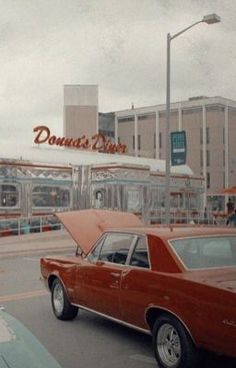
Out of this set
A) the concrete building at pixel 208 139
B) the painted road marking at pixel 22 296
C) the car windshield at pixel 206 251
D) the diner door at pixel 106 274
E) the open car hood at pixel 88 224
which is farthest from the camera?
the concrete building at pixel 208 139

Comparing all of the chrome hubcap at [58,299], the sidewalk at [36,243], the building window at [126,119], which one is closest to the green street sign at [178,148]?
the sidewalk at [36,243]

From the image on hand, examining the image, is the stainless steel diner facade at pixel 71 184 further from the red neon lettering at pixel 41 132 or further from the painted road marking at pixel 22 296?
the painted road marking at pixel 22 296

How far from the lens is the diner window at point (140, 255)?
21.2ft

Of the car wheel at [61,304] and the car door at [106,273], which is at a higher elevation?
the car door at [106,273]

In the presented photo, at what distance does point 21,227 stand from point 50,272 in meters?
16.4

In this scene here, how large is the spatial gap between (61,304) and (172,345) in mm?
2915

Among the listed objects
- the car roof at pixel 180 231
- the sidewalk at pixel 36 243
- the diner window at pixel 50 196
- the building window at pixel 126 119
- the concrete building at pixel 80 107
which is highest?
the building window at pixel 126 119

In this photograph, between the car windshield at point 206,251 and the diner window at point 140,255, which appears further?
the diner window at point 140,255

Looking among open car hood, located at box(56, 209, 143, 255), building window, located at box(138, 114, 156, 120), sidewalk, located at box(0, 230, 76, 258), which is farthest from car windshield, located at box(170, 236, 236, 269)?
building window, located at box(138, 114, 156, 120)

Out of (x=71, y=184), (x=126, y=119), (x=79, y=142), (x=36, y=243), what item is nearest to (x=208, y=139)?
(x=126, y=119)

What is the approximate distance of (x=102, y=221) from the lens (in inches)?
408

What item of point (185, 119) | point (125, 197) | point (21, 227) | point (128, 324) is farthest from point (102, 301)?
point (185, 119)

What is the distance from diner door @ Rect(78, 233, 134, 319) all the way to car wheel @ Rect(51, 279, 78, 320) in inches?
28.7

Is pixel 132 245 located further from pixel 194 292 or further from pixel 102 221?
pixel 102 221
